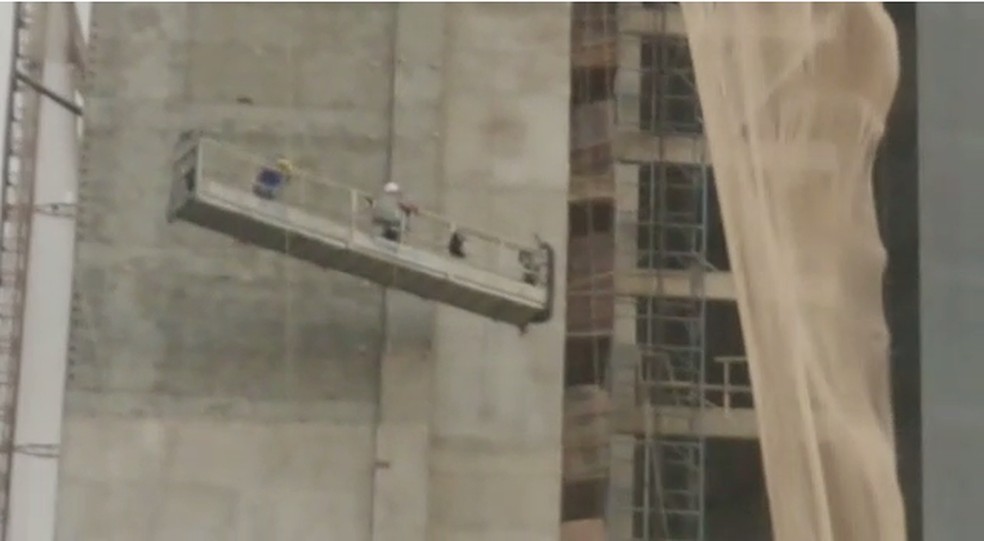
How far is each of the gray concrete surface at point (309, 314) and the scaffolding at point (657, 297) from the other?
1.35 metres

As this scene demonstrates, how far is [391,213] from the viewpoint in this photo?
1805 cm

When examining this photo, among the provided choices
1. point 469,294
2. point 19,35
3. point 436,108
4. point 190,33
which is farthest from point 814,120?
point 19,35

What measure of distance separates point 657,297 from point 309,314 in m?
4.40

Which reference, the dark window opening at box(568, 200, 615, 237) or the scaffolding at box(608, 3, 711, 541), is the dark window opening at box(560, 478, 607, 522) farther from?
the dark window opening at box(568, 200, 615, 237)

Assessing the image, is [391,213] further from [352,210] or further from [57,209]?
[57,209]

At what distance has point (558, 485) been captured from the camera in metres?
Answer: 18.6

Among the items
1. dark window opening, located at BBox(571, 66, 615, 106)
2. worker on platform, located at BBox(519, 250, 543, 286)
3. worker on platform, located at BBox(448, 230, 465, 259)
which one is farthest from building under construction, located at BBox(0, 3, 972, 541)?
dark window opening, located at BBox(571, 66, 615, 106)

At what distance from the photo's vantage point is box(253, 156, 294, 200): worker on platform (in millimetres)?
17969

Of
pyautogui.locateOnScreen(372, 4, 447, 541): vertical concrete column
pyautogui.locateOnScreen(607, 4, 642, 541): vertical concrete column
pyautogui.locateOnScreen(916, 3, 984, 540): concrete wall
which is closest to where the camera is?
pyautogui.locateOnScreen(372, 4, 447, 541): vertical concrete column

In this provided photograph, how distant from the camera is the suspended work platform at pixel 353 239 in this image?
17.8 meters

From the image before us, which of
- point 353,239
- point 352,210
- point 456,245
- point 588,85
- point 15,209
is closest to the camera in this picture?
point 353,239

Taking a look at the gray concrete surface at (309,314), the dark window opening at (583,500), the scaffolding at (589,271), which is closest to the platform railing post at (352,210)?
the gray concrete surface at (309,314)

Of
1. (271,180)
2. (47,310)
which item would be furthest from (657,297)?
(47,310)

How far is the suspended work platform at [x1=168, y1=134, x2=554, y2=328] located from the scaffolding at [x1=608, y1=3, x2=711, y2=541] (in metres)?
2.01
